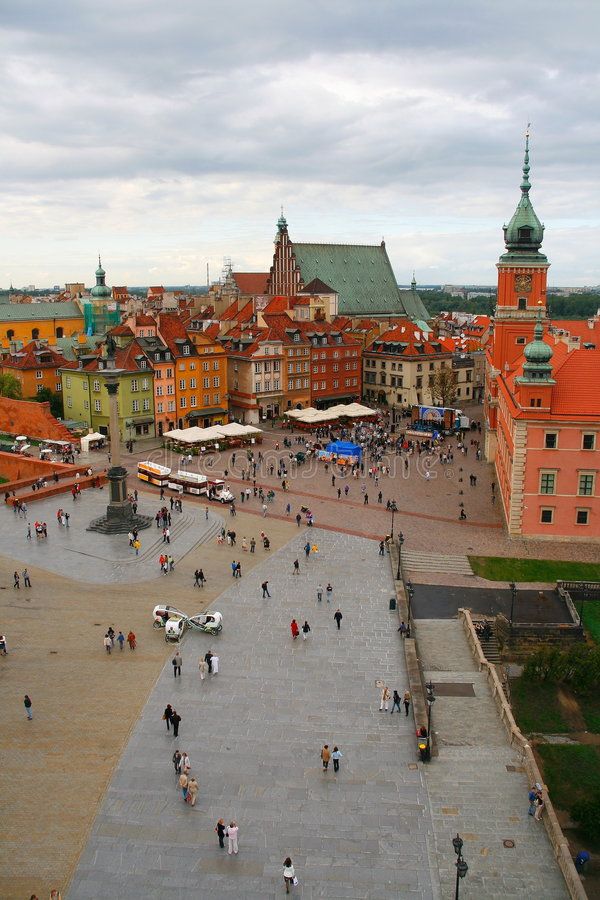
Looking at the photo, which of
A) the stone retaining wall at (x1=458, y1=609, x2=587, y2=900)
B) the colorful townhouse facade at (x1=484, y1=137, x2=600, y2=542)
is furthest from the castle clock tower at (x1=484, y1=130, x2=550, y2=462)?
the stone retaining wall at (x1=458, y1=609, x2=587, y2=900)

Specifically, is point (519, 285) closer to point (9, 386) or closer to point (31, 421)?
point (31, 421)

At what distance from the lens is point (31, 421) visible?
71188 millimetres

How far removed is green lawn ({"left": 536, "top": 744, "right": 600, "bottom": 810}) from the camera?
24.5 meters

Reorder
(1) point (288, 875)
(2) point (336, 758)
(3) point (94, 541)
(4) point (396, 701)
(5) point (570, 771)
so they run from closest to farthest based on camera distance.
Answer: (1) point (288, 875) → (2) point (336, 758) → (5) point (570, 771) → (4) point (396, 701) → (3) point (94, 541)

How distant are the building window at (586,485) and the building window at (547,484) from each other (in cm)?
151

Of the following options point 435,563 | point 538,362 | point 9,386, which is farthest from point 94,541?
point 9,386

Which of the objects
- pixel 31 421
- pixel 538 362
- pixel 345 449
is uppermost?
pixel 538 362

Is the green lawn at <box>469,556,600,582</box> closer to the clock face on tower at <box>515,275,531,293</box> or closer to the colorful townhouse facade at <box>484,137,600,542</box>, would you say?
the colorful townhouse facade at <box>484,137,600,542</box>

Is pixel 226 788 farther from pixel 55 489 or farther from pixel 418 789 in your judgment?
pixel 55 489

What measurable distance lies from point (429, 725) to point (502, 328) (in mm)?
47202

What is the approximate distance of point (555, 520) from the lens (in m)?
46.9

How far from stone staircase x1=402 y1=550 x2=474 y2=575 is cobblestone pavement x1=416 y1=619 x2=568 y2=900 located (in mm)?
12200

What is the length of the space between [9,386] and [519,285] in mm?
47708

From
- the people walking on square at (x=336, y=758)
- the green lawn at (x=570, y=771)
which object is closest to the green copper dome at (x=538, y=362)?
the green lawn at (x=570, y=771)
